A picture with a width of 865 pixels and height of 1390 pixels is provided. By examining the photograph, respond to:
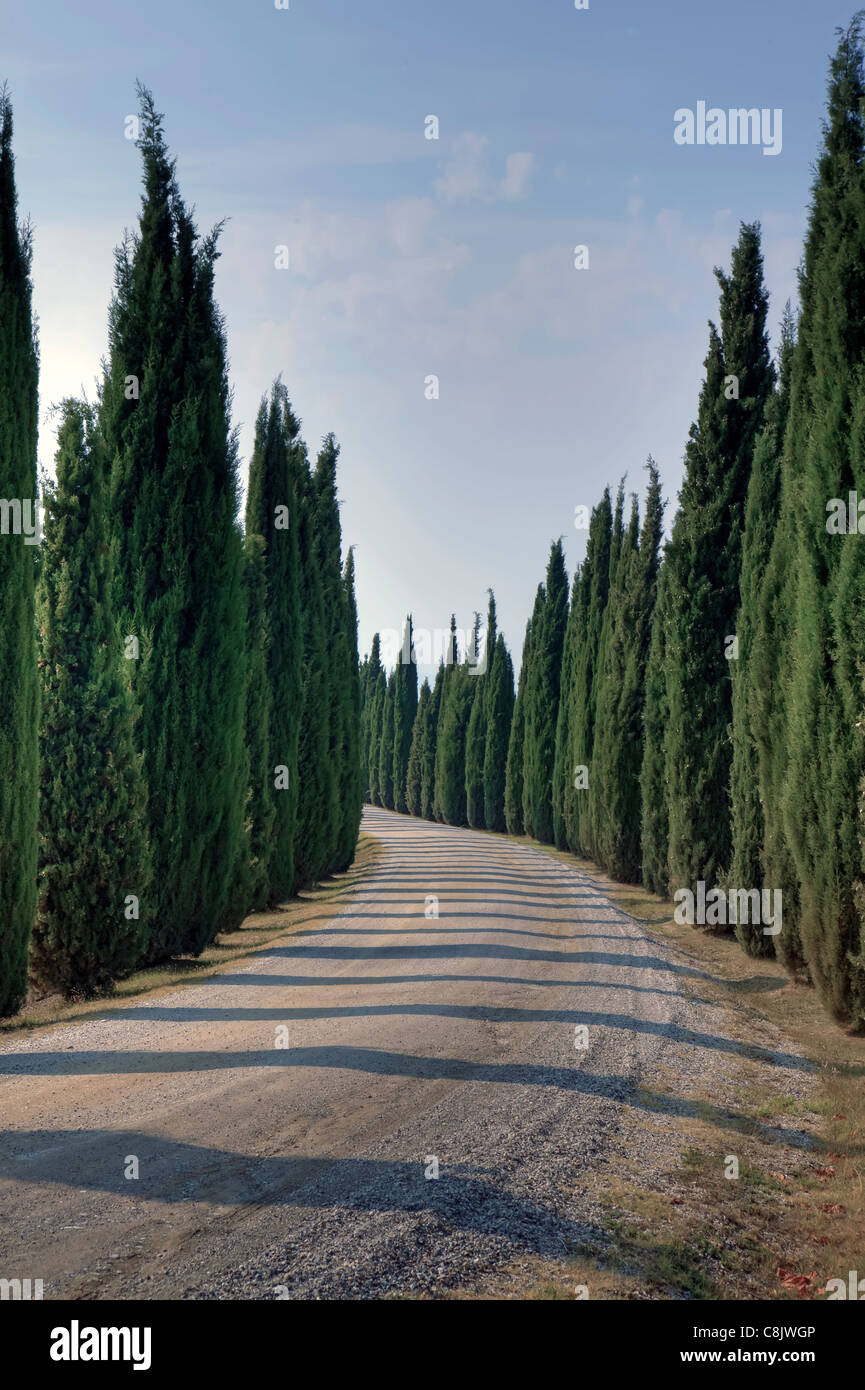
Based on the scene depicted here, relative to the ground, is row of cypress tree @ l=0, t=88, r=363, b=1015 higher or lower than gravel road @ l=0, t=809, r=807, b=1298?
higher

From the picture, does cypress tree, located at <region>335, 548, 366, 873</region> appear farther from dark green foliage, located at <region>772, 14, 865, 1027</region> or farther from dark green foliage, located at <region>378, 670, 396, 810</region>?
dark green foliage, located at <region>378, 670, 396, 810</region>

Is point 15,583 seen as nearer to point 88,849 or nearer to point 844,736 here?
point 88,849

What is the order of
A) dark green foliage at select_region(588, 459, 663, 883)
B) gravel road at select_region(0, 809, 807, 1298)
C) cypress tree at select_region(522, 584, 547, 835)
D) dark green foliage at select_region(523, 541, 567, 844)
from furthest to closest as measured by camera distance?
cypress tree at select_region(522, 584, 547, 835), dark green foliage at select_region(523, 541, 567, 844), dark green foliage at select_region(588, 459, 663, 883), gravel road at select_region(0, 809, 807, 1298)

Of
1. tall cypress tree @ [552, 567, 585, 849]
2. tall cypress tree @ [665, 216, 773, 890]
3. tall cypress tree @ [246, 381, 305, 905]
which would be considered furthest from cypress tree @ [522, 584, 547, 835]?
tall cypress tree @ [665, 216, 773, 890]

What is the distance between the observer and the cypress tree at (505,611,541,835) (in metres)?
39.1

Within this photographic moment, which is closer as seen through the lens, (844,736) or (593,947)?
(844,736)

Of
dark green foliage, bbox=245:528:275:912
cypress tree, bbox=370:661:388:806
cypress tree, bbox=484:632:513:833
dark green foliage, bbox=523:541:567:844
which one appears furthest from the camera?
cypress tree, bbox=370:661:388:806

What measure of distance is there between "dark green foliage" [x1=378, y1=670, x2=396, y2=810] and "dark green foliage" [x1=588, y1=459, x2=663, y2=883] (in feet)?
128

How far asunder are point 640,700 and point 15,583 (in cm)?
1595

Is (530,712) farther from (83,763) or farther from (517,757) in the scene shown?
(83,763)

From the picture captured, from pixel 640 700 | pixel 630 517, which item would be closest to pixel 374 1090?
pixel 640 700
